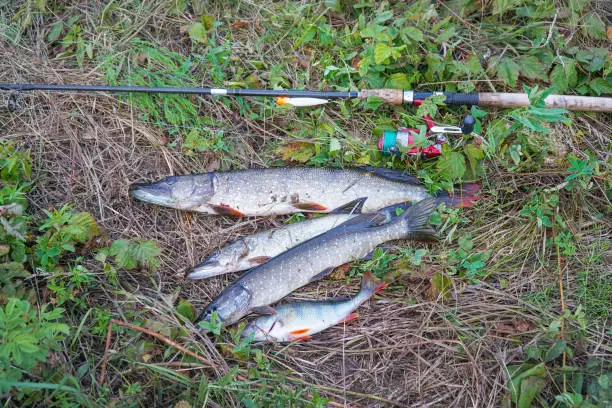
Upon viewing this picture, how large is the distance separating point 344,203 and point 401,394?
4.73 feet

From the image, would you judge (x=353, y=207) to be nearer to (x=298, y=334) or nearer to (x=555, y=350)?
(x=298, y=334)

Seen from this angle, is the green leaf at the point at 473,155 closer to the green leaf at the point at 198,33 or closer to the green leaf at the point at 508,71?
the green leaf at the point at 508,71

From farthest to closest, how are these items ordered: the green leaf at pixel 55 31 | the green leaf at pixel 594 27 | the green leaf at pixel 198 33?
the green leaf at pixel 55 31
the green leaf at pixel 198 33
the green leaf at pixel 594 27

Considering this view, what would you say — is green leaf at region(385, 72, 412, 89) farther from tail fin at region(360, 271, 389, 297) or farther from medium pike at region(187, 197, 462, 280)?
tail fin at region(360, 271, 389, 297)

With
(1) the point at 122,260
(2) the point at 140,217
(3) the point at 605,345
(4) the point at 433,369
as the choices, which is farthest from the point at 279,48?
(3) the point at 605,345

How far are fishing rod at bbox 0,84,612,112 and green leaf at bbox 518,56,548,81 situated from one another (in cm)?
23

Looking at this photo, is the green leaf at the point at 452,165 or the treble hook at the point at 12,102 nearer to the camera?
the green leaf at the point at 452,165

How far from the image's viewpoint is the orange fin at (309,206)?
381 cm

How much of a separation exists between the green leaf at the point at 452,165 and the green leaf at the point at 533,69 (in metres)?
0.94

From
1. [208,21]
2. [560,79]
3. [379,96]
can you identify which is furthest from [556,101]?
[208,21]

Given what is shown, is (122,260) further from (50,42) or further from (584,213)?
(584,213)

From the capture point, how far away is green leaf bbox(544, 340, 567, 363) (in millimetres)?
3117

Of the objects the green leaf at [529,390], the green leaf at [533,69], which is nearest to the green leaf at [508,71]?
the green leaf at [533,69]

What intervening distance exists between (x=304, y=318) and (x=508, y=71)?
2523 millimetres
